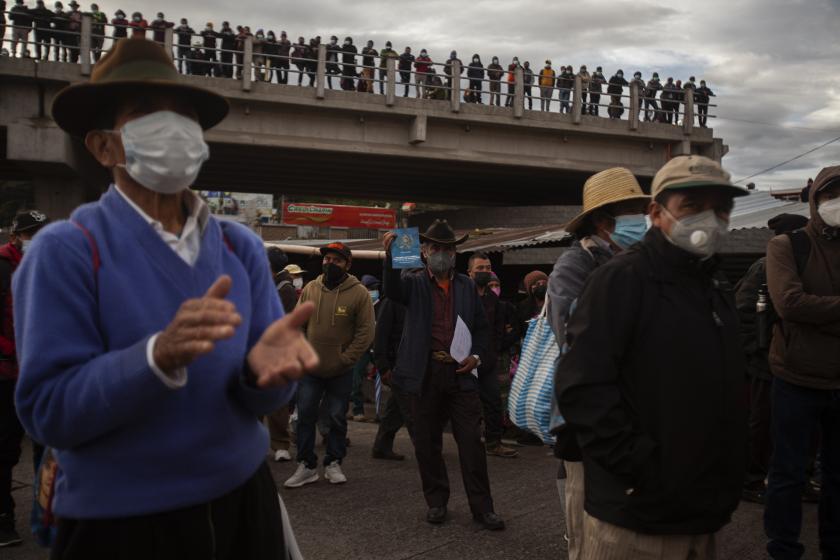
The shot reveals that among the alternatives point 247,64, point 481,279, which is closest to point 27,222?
point 481,279

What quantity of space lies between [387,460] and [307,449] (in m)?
1.31

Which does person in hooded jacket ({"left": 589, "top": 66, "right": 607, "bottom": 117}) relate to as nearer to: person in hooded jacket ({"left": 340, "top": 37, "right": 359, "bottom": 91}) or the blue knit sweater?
person in hooded jacket ({"left": 340, "top": 37, "right": 359, "bottom": 91})

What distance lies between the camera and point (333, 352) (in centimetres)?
680

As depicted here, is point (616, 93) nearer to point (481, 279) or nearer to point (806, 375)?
point (481, 279)

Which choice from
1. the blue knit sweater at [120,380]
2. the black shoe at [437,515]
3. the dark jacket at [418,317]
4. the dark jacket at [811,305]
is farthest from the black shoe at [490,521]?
the blue knit sweater at [120,380]

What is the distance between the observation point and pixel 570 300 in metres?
3.38

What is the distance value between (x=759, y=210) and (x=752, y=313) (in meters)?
5.18

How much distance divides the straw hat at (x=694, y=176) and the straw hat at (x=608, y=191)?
2.85 ft

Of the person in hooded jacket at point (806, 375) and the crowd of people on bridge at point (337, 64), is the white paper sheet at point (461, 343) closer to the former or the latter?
the person in hooded jacket at point (806, 375)

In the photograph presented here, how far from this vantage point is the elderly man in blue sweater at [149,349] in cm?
161

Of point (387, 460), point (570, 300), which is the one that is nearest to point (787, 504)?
point (570, 300)

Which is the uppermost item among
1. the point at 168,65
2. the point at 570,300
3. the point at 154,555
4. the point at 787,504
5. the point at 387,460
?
the point at 168,65

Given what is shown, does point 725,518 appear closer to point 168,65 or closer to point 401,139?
point 168,65

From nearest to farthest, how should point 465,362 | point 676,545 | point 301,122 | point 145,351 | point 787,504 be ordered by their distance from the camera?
point 145,351, point 676,545, point 787,504, point 465,362, point 301,122
